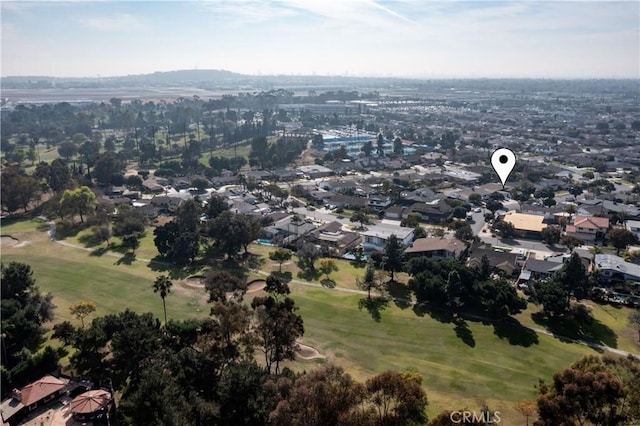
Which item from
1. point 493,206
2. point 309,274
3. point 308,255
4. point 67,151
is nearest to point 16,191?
point 67,151

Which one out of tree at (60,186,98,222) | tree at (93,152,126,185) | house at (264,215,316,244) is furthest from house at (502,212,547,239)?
tree at (93,152,126,185)

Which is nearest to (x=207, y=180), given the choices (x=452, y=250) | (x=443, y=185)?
(x=443, y=185)

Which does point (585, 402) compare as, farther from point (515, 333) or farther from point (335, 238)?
point (335, 238)

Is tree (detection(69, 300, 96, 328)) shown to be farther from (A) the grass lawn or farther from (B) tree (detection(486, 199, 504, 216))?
(B) tree (detection(486, 199, 504, 216))

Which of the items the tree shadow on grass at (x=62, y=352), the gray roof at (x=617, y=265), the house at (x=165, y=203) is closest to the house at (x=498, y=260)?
the gray roof at (x=617, y=265)

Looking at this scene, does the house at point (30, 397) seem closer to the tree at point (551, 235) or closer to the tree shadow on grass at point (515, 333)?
the tree shadow on grass at point (515, 333)

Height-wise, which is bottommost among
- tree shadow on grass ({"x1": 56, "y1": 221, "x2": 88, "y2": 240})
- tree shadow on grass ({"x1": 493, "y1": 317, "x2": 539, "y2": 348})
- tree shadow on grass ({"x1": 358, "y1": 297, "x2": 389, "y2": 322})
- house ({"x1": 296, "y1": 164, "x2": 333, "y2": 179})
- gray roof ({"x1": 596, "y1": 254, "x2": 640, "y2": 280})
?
tree shadow on grass ({"x1": 493, "y1": 317, "x2": 539, "y2": 348})
